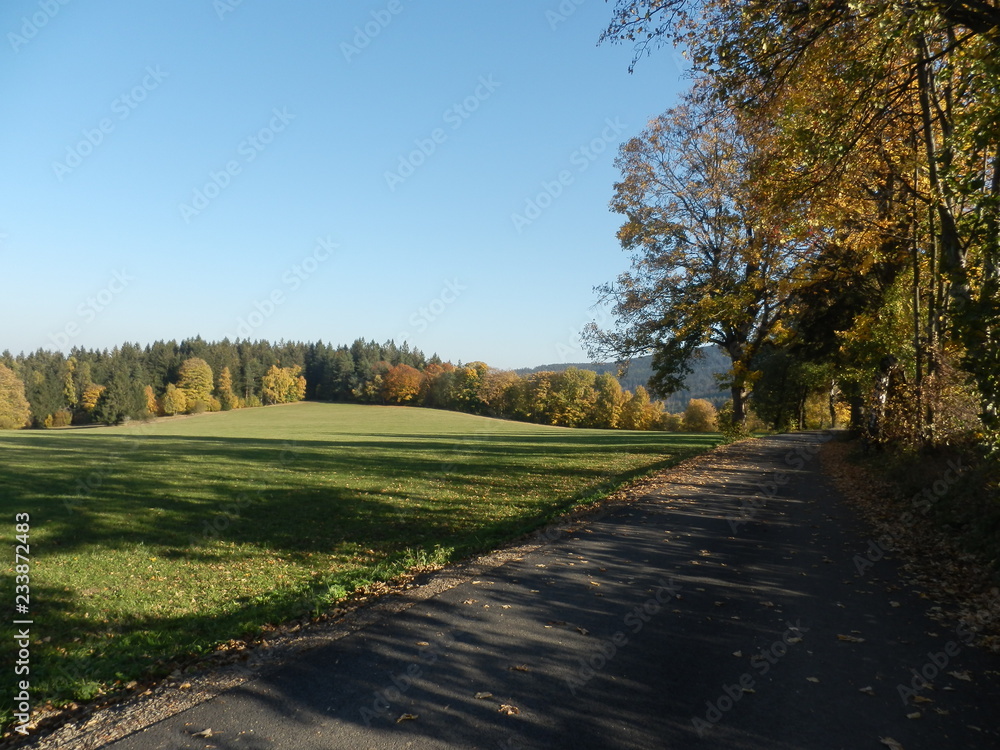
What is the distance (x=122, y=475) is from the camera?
17812 millimetres

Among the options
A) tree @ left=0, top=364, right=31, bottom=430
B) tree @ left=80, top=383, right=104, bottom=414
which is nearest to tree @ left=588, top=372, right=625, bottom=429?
tree @ left=80, top=383, right=104, bottom=414

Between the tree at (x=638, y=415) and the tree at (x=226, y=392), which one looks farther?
the tree at (x=226, y=392)

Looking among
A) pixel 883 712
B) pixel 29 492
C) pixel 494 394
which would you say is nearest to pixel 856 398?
pixel 883 712

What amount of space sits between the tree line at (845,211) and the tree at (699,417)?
55046mm

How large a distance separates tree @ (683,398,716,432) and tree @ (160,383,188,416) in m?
67.4

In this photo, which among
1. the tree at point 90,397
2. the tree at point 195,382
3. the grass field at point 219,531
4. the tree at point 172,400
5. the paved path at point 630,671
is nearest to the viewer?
the paved path at point 630,671

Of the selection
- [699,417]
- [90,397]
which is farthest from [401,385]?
[699,417]

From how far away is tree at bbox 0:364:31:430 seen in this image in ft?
202

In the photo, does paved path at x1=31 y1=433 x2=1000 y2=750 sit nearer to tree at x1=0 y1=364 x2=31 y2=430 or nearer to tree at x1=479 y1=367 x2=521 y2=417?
tree at x1=0 y1=364 x2=31 y2=430

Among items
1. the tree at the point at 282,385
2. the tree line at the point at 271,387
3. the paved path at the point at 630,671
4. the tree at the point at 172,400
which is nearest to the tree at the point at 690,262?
the paved path at the point at 630,671

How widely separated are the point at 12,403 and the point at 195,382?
2232 centimetres

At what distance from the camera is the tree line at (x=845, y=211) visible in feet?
24.8

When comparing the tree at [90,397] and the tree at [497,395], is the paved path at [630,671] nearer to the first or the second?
the tree at [90,397]

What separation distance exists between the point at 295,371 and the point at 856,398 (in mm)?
93145
